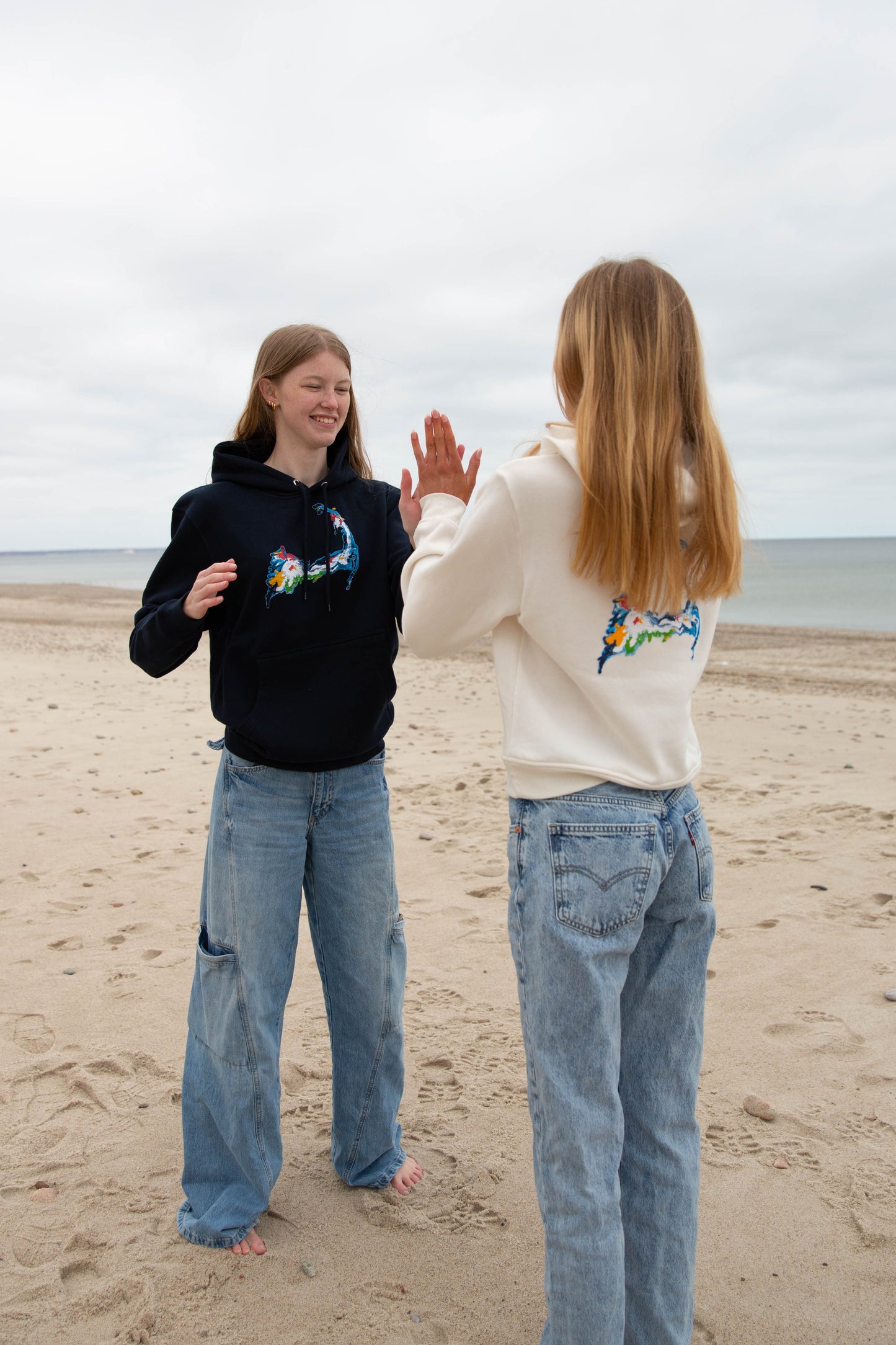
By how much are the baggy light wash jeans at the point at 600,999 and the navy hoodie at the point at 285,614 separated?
0.78 metres

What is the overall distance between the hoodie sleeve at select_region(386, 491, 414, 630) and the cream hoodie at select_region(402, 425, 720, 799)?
0.76 meters

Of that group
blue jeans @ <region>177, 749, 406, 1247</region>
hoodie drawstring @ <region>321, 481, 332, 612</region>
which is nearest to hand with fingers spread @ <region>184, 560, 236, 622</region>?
hoodie drawstring @ <region>321, 481, 332, 612</region>

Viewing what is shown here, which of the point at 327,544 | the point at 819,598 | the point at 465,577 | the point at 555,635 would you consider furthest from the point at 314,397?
the point at 819,598

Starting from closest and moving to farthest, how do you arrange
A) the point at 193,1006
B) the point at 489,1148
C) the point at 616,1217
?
the point at 616,1217 < the point at 193,1006 < the point at 489,1148

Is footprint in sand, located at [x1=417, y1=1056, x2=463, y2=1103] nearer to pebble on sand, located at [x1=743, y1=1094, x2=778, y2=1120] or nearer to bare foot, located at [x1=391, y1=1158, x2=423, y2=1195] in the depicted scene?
bare foot, located at [x1=391, y1=1158, x2=423, y2=1195]

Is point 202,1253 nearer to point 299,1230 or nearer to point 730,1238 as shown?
point 299,1230

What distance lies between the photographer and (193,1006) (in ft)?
8.41

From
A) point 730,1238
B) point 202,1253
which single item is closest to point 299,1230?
point 202,1253

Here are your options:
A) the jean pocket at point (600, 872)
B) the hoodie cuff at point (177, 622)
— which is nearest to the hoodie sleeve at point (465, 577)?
the jean pocket at point (600, 872)

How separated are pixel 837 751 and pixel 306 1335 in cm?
739

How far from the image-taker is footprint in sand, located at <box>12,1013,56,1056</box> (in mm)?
3367

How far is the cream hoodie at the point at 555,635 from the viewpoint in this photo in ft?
5.52

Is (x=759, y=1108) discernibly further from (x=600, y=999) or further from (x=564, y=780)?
(x=564, y=780)

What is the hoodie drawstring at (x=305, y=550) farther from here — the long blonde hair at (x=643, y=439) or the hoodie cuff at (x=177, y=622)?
the long blonde hair at (x=643, y=439)
